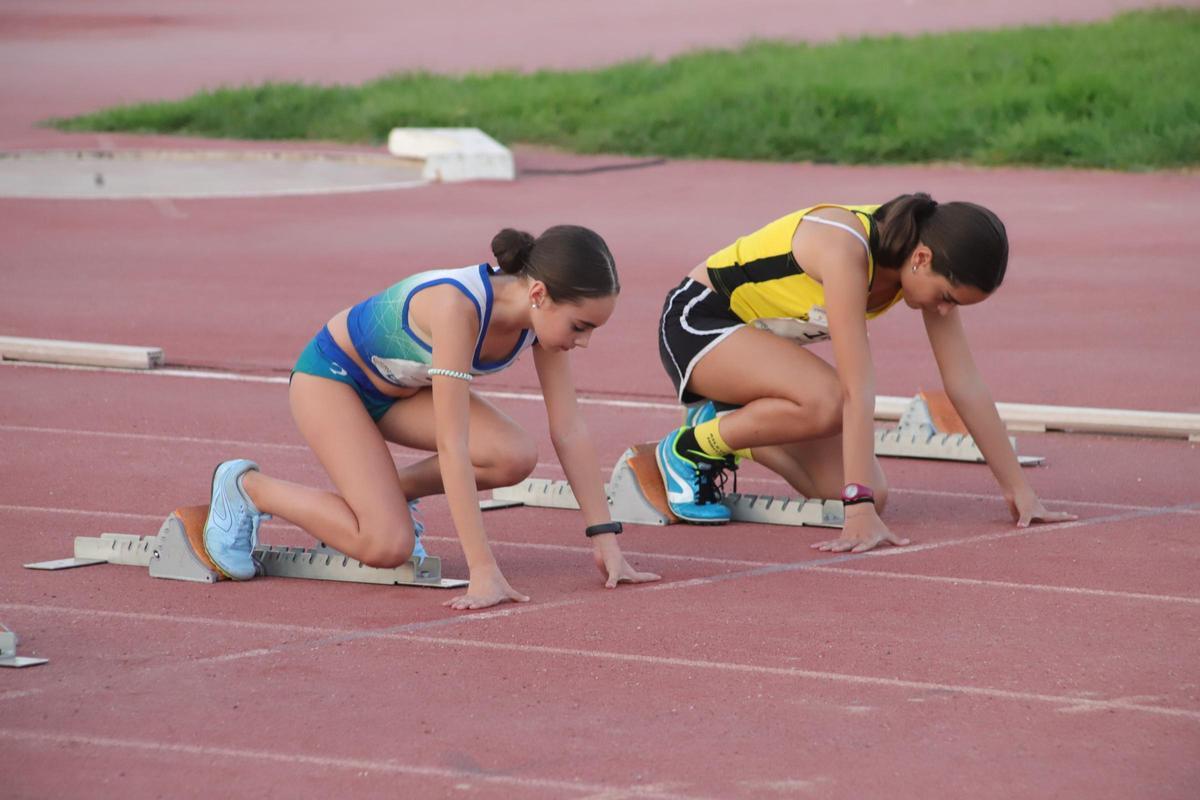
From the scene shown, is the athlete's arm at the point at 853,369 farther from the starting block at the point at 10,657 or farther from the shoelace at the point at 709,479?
the starting block at the point at 10,657

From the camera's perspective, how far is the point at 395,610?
15.5 ft

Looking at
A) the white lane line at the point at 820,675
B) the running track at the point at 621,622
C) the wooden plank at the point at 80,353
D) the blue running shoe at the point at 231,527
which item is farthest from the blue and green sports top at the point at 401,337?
the wooden plank at the point at 80,353

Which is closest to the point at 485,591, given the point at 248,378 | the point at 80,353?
the point at 248,378

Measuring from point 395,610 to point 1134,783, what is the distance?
2.00m

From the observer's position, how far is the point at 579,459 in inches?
197

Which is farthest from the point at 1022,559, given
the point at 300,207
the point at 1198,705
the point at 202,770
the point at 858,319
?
the point at 300,207

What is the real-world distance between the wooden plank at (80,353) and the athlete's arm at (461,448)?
4.07m

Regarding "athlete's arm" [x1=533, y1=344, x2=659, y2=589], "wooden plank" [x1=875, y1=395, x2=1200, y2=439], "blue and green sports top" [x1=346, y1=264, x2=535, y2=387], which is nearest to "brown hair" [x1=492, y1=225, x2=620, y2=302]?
"blue and green sports top" [x1=346, y1=264, x2=535, y2=387]

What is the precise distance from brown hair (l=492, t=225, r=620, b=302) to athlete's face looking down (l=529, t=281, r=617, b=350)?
2cm

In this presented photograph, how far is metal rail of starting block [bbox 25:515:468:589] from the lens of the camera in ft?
16.4

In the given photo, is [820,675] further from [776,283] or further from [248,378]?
→ [248,378]

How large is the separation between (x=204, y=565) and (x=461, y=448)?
2.82 feet

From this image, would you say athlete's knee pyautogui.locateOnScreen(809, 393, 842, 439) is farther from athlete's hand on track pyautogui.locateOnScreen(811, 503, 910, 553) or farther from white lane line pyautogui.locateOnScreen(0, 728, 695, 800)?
white lane line pyautogui.locateOnScreen(0, 728, 695, 800)

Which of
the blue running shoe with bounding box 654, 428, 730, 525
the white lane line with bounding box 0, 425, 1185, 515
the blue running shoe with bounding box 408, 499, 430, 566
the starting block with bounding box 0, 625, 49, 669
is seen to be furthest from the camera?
the white lane line with bounding box 0, 425, 1185, 515
